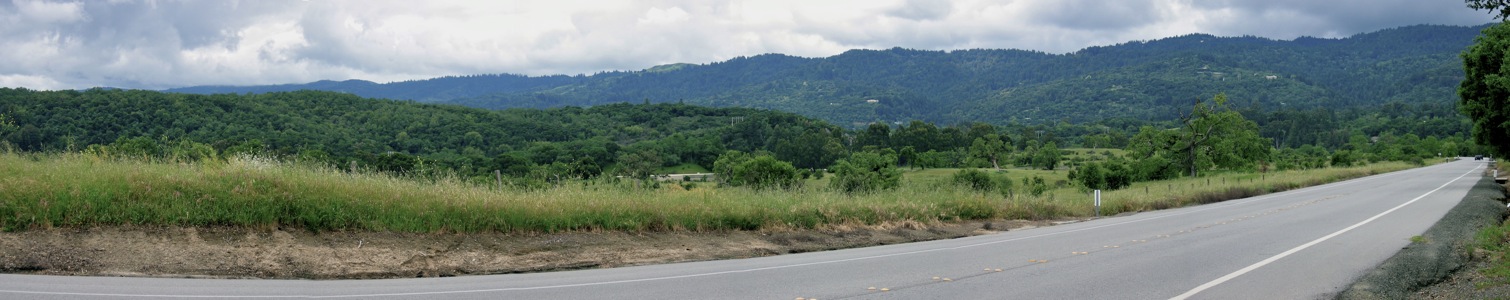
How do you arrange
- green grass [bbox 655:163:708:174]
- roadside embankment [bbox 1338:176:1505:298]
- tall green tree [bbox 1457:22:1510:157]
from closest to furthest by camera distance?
roadside embankment [bbox 1338:176:1505:298], tall green tree [bbox 1457:22:1510:157], green grass [bbox 655:163:708:174]

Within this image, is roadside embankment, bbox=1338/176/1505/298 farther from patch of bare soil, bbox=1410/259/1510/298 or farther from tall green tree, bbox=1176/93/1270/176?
tall green tree, bbox=1176/93/1270/176

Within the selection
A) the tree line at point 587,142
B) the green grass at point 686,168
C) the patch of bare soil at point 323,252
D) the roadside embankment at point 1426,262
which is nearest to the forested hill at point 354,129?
the tree line at point 587,142

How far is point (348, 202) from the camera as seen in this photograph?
1218 centimetres

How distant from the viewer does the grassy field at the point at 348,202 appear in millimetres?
10852

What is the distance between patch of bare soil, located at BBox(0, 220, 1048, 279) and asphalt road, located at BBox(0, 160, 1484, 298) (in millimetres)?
462

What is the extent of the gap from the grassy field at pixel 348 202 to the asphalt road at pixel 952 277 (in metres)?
1.80

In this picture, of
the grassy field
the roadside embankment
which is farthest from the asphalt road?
the grassy field

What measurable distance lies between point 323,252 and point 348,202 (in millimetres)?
1387

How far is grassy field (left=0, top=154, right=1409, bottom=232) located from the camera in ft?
35.6

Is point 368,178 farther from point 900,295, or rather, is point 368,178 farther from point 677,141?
point 677,141

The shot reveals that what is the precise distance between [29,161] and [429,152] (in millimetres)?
138032

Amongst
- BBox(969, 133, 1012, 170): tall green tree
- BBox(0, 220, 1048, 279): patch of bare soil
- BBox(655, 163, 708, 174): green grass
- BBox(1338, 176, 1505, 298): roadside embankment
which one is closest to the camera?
BBox(1338, 176, 1505, 298): roadside embankment

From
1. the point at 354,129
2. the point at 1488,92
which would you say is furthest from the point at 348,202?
the point at 354,129

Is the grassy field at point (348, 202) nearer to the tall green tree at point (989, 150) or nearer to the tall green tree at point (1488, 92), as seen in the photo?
the tall green tree at point (1488, 92)
